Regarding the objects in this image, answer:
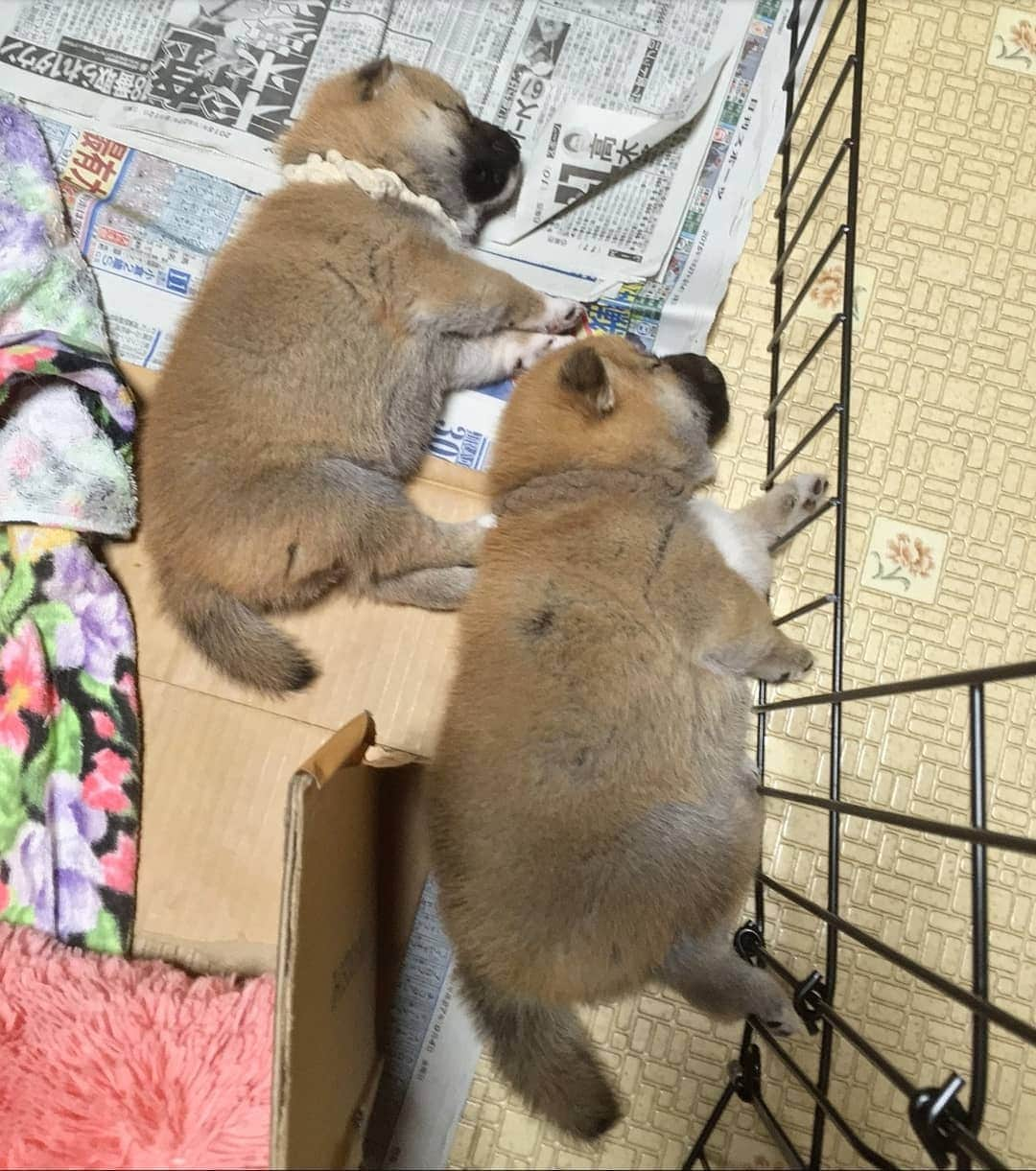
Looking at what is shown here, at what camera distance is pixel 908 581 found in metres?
1.23

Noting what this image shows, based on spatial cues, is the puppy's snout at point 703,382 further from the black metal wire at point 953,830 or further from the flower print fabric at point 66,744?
the flower print fabric at point 66,744

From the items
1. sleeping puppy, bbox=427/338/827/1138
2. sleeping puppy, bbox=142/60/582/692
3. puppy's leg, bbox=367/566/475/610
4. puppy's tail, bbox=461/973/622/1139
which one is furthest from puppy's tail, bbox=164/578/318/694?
puppy's tail, bbox=461/973/622/1139

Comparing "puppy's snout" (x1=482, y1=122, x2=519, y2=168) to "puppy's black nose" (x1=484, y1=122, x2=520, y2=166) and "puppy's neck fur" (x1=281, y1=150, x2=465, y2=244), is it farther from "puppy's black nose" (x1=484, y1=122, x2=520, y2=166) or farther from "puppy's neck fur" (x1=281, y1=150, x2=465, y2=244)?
"puppy's neck fur" (x1=281, y1=150, x2=465, y2=244)

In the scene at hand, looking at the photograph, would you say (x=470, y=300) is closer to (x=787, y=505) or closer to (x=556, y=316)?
(x=556, y=316)

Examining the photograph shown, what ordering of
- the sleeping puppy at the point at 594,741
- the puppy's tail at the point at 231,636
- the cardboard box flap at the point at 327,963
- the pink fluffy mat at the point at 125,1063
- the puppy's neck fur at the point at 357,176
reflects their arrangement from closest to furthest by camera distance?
1. the cardboard box flap at the point at 327,963
2. the pink fluffy mat at the point at 125,1063
3. the sleeping puppy at the point at 594,741
4. the puppy's tail at the point at 231,636
5. the puppy's neck fur at the point at 357,176

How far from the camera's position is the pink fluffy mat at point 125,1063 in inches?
32.3

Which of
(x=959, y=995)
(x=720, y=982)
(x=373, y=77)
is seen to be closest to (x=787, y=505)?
(x=720, y=982)

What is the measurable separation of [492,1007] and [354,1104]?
0.53 feet

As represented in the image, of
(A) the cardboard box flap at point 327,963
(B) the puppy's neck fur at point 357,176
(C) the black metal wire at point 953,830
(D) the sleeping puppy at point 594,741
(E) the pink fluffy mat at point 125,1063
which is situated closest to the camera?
(C) the black metal wire at point 953,830

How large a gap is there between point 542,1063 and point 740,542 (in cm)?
61

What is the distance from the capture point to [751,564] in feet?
3.72

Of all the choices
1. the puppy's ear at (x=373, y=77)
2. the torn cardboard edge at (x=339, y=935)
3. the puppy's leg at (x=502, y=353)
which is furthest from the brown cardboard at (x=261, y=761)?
the puppy's ear at (x=373, y=77)

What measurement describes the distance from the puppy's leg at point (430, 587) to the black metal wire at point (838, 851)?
0.39 metres

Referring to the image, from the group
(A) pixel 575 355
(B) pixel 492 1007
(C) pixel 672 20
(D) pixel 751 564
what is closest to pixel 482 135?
(C) pixel 672 20
